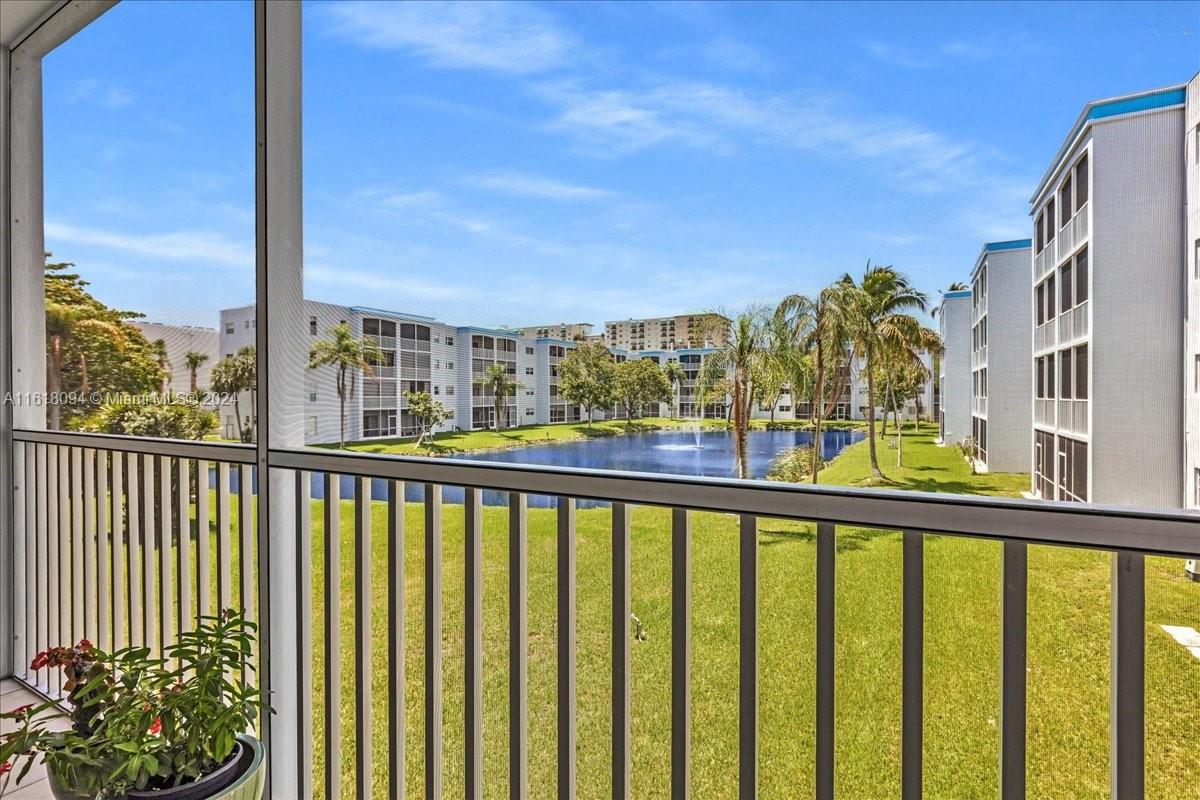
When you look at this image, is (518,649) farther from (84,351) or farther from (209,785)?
(84,351)

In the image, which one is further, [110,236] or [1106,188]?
[110,236]

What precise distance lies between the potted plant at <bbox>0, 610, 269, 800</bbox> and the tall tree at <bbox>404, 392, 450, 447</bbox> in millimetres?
618

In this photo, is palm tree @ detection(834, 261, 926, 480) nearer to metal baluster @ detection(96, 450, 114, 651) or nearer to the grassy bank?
the grassy bank

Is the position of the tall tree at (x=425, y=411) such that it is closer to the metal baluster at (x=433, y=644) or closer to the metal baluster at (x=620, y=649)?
the metal baluster at (x=433, y=644)

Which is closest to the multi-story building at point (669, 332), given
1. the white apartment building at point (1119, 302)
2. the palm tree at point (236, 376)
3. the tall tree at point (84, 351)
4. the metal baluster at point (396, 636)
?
the white apartment building at point (1119, 302)

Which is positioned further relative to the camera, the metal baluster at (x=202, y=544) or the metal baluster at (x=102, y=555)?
the metal baluster at (x=102, y=555)

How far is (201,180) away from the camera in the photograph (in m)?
2.04

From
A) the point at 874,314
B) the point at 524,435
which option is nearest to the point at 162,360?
the point at 524,435

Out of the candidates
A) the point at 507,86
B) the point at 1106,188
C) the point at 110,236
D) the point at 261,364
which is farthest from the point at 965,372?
the point at 110,236

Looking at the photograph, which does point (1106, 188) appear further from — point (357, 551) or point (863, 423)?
point (357, 551)

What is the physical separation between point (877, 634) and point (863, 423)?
1.33 feet

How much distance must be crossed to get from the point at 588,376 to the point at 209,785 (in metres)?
1.12

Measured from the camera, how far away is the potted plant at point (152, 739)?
121 centimetres

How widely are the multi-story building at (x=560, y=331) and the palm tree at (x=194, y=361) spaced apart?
134 centimetres
